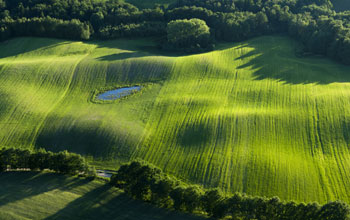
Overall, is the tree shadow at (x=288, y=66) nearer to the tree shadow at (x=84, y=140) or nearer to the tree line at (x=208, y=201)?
the tree shadow at (x=84, y=140)

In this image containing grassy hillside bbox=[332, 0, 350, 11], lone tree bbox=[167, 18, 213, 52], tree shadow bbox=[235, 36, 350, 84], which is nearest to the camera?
tree shadow bbox=[235, 36, 350, 84]

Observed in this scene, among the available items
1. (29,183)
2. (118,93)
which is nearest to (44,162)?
(29,183)

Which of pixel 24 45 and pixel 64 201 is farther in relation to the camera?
pixel 24 45

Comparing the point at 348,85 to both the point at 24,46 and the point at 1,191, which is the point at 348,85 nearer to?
the point at 1,191

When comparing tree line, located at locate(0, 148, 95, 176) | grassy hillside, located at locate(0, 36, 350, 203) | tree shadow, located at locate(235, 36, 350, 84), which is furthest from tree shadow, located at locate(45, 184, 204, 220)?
tree shadow, located at locate(235, 36, 350, 84)

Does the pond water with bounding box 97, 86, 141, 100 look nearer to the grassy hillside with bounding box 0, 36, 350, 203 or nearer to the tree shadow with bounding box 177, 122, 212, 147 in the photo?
the grassy hillside with bounding box 0, 36, 350, 203

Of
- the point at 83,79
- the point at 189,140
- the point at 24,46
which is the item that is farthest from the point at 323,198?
the point at 24,46

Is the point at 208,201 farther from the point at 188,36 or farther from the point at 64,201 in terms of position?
the point at 188,36
